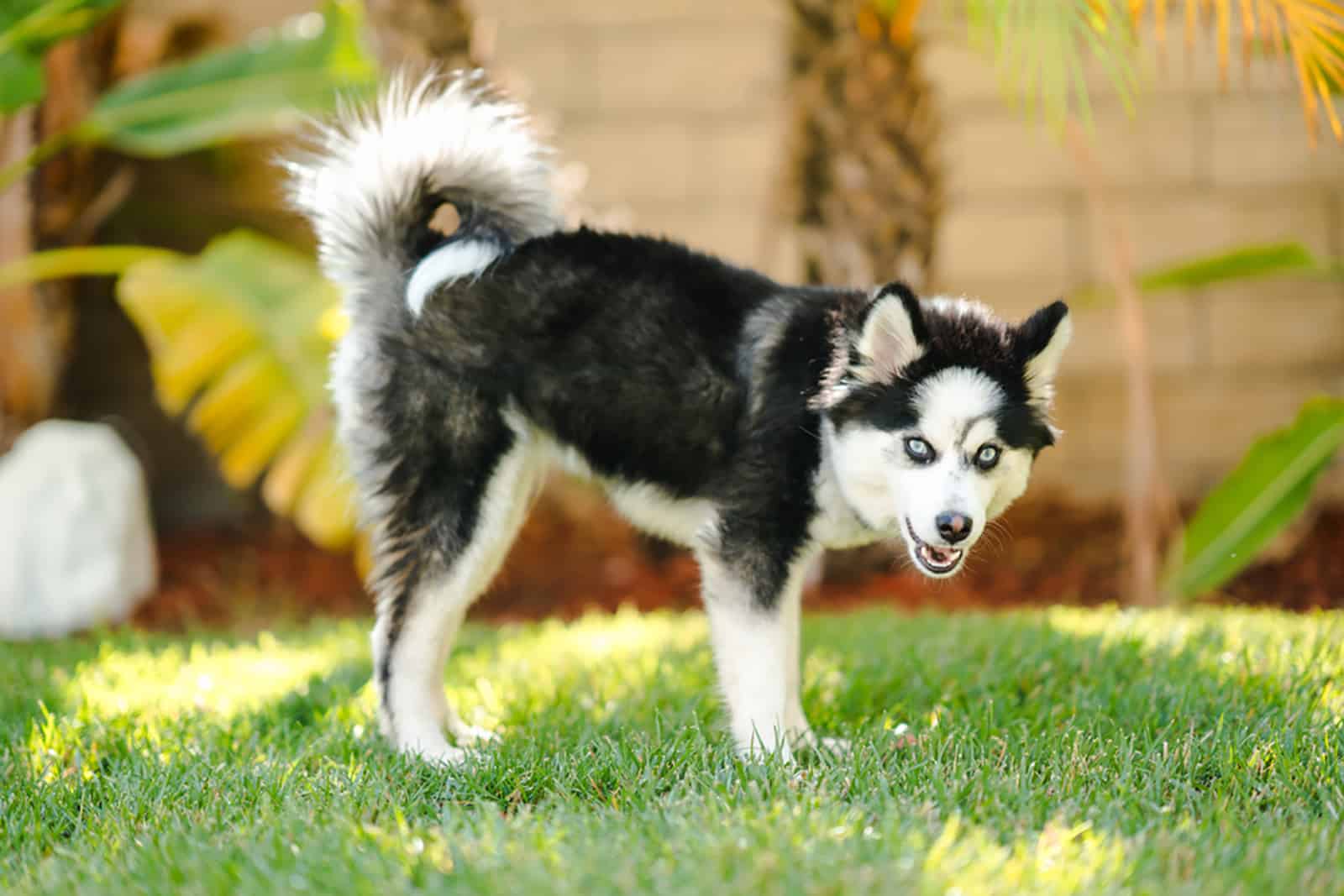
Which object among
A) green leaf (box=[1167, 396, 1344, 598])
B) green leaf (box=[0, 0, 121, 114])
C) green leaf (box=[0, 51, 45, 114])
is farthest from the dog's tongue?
green leaf (box=[0, 51, 45, 114])

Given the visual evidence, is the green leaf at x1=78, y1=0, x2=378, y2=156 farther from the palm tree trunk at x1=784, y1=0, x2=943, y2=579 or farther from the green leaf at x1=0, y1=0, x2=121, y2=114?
the palm tree trunk at x1=784, y1=0, x2=943, y2=579

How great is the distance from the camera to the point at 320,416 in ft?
20.9

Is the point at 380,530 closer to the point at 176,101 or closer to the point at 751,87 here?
the point at 176,101

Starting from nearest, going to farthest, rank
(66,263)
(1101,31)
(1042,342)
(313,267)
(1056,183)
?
(1042,342), (1101,31), (66,263), (313,267), (1056,183)

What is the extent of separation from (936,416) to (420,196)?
1.62 meters

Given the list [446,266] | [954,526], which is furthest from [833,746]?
[446,266]

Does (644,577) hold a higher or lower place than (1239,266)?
lower

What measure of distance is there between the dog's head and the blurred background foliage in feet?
8.40

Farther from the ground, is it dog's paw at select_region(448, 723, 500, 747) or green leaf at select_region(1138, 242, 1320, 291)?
green leaf at select_region(1138, 242, 1320, 291)

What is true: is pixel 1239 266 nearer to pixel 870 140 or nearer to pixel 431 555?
pixel 870 140

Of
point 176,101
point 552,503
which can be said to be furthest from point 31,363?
point 552,503

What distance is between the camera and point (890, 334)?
3438 mm

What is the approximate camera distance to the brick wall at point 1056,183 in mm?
7609

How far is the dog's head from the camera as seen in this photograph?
3346 mm
